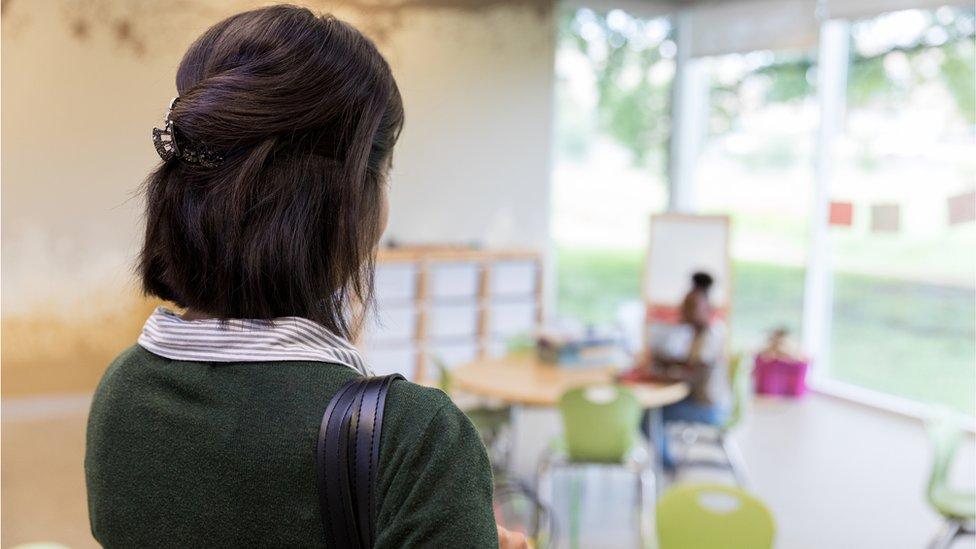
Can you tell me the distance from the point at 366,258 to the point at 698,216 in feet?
16.2

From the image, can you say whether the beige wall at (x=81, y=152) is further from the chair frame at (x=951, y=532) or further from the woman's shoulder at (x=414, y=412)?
the chair frame at (x=951, y=532)

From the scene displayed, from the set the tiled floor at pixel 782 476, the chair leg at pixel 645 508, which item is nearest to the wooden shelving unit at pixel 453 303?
the tiled floor at pixel 782 476

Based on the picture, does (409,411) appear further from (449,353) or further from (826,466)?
(449,353)

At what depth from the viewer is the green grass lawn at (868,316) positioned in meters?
7.53

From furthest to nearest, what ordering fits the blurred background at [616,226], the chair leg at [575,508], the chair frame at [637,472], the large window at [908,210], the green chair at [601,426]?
the large window at [908,210] < the chair leg at [575,508] < the chair frame at [637,472] < the green chair at [601,426] < the blurred background at [616,226]

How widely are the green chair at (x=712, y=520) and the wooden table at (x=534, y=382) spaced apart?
4.33 ft

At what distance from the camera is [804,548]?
3691mm

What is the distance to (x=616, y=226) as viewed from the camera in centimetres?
768

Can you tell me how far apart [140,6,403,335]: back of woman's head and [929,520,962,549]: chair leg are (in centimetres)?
323

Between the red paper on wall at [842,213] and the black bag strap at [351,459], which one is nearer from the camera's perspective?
the black bag strap at [351,459]

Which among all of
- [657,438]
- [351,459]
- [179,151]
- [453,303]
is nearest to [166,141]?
[179,151]

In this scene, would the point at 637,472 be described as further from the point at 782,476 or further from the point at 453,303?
the point at 453,303

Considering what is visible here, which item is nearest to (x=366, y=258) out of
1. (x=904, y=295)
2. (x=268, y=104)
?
(x=268, y=104)

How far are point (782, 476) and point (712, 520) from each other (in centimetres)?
270
